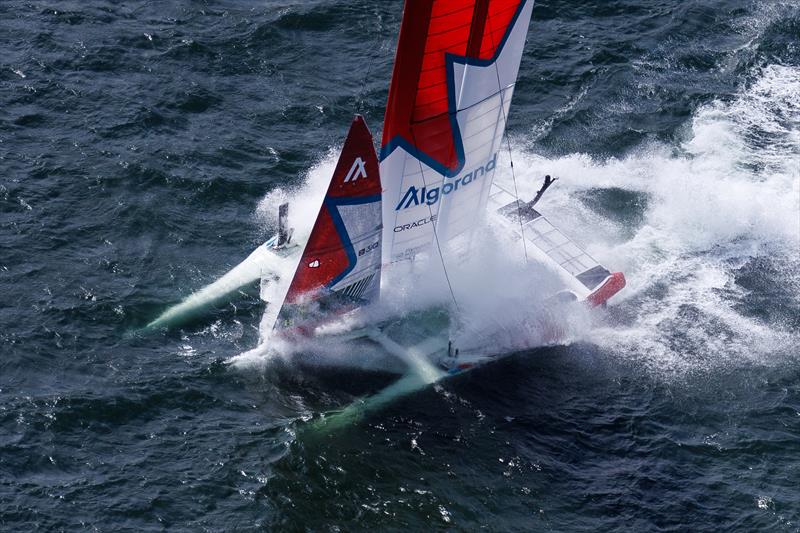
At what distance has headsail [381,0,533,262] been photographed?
38.0m

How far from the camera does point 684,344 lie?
151 ft

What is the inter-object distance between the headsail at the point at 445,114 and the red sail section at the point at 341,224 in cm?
98

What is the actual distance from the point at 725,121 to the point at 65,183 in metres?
33.2

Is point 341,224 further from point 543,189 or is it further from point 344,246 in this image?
point 543,189

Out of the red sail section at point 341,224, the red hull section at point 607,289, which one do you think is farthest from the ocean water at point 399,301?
the red sail section at point 341,224

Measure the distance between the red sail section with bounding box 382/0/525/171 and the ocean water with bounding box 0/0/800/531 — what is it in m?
8.22

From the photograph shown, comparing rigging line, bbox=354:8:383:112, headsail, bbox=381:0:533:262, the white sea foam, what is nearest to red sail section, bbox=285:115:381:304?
headsail, bbox=381:0:533:262

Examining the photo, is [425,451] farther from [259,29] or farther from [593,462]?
[259,29]

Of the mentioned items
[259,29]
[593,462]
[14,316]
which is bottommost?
[593,462]

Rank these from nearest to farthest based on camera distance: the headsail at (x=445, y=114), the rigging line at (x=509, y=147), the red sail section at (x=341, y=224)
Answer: the headsail at (x=445, y=114) → the red sail section at (x=341, y=224) → the rigging line at (x=509, y=147)

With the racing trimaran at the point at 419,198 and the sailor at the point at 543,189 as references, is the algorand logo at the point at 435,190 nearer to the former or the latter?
the racing trimaran at the point at 419,198

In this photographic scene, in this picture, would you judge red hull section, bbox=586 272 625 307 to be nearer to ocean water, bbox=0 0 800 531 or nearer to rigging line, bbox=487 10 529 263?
ocean water, bbox=0 0 800 531

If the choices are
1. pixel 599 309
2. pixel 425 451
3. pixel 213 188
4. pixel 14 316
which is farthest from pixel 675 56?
pixel 14 316

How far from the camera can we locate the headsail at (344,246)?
132ft
